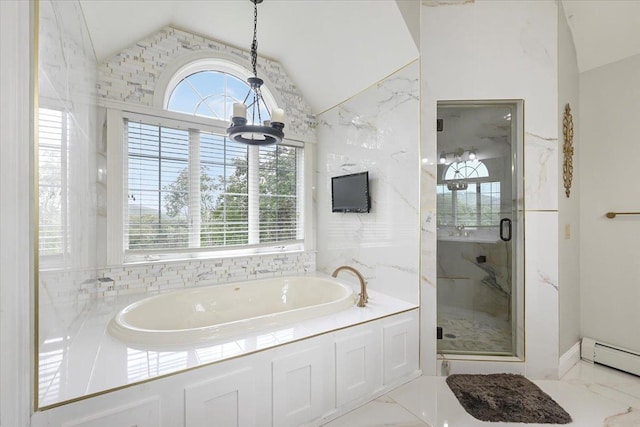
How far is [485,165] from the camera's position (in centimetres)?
244

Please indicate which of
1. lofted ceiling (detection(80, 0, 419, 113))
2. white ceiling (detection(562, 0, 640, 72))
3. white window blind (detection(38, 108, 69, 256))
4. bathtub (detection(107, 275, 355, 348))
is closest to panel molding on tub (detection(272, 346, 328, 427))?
bathtub (detection(107, 275, 355, 348))

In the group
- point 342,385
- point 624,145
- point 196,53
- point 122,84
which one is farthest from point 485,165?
point 122,84

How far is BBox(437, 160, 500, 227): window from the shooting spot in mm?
2430

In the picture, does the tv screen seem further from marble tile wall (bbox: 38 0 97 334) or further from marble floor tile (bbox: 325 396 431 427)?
marble tile wall (bbox: 38 0 97 334)

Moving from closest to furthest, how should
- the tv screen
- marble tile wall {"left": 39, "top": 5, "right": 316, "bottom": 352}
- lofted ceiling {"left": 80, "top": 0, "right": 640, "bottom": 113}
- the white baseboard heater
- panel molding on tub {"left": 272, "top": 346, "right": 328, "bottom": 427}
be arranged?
1. marble tile wall {"left": 39, "top": 5, "right": 316, "bottom": 352}
2. panel molding on tub {"left": 272, "top": 346, "right": 328, "bottom": 427}
3. lofted ceiling {"left": 80, "top": 0, "right": 640, "bottom": 113}
4. the white baseboard heater
5. the tv screen

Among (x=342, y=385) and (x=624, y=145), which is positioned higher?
(x=624, y=145)

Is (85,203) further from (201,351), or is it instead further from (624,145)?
(624,145)

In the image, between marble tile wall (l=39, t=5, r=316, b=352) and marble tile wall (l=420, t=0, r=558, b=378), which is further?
marble tile wall (l=420, t=0, r=558, b=378)

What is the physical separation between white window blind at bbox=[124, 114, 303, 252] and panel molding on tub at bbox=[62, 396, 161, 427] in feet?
5.33

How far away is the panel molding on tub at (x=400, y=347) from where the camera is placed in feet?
6.81

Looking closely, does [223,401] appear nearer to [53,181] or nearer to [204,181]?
[53,181]

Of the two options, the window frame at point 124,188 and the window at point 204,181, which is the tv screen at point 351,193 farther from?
the window frame at point 124,188

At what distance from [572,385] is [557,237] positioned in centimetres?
111

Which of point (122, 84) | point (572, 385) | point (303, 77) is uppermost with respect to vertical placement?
point (303, 77)
